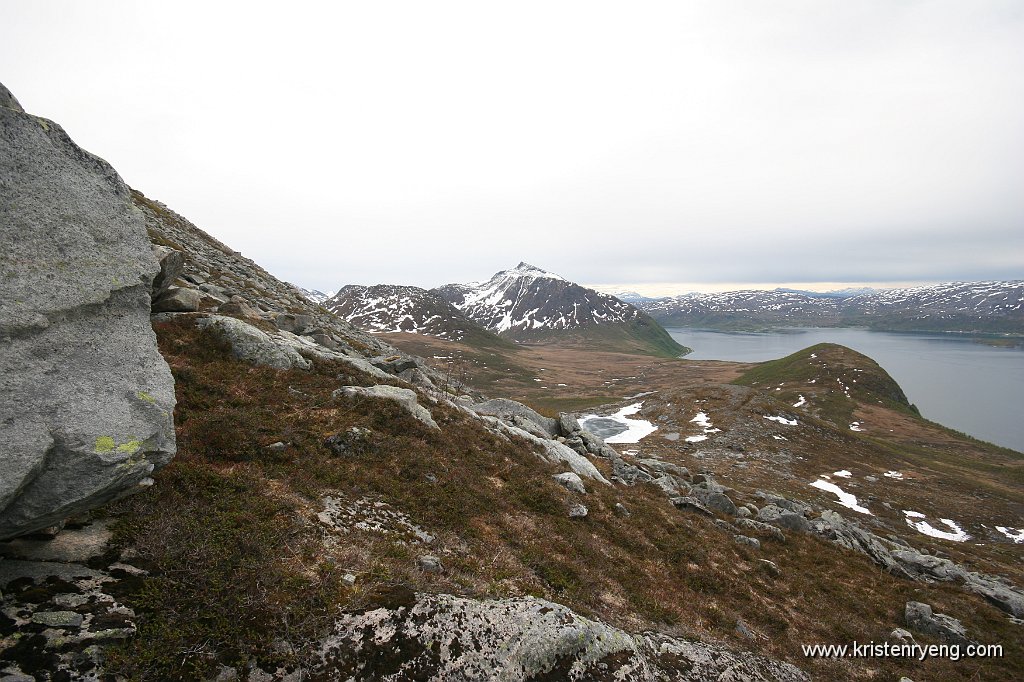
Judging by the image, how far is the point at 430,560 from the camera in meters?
9.33

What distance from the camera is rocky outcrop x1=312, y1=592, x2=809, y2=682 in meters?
6.52

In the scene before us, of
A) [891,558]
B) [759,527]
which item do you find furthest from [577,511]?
[891,558]

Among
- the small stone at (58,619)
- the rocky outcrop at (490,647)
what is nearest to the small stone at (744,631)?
the rocky outcrop at (490,647)

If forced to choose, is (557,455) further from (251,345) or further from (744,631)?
(251,345)

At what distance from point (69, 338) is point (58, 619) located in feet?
15.2

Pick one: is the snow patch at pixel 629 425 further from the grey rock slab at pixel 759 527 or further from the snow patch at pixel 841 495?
the grey rock slab at pixel 759 527

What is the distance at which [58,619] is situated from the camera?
5449mm

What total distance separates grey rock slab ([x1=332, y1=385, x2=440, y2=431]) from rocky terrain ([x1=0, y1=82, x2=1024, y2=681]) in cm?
12

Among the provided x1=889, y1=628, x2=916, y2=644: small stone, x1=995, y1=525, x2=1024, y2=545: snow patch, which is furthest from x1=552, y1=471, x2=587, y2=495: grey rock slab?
x1=995, y1=525, x2=1024, y2=545: snow patch

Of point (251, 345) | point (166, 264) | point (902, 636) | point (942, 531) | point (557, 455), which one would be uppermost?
point (166, 264)

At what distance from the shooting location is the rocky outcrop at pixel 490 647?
652 cm

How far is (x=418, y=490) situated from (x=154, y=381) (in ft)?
24.6

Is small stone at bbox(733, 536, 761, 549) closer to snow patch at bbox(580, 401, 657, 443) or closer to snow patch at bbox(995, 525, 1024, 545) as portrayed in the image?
snow patch at bbox(580, 401, 657, 443)

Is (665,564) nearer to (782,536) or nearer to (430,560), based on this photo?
(430,560)
